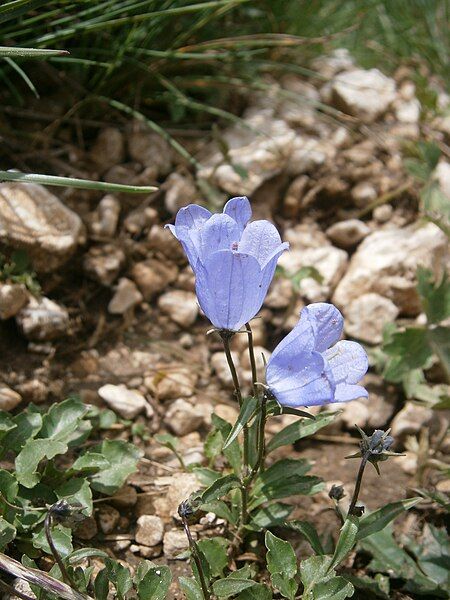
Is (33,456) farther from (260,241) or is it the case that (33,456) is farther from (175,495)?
(260,241)

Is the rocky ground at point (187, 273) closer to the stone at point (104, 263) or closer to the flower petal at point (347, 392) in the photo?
the stone at point (104, 263)

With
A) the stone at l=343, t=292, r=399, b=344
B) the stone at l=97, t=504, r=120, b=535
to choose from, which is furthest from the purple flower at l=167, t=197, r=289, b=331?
the stone at l=343, t=292, r=399, b=344

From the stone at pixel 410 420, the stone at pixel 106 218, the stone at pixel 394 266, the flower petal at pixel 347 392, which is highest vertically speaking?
the flower petal at pixel 347 392

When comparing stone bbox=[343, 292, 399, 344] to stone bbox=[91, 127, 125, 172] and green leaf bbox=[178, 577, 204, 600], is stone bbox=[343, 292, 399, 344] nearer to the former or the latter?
stone bbox=[91, 127, 125, 172]

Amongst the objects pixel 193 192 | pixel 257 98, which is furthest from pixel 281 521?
pixel 257 98

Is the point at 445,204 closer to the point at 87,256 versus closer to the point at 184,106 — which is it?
the point at 184,106

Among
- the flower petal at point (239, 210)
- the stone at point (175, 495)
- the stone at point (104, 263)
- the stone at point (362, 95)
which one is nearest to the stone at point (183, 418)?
the stone at point (175, 495)
